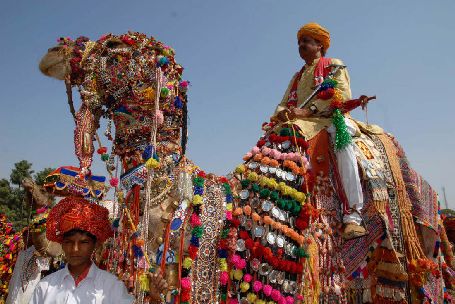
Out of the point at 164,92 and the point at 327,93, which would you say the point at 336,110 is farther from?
the point at 164,92

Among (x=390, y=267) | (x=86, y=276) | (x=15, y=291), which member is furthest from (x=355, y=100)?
(x=15, y=291)

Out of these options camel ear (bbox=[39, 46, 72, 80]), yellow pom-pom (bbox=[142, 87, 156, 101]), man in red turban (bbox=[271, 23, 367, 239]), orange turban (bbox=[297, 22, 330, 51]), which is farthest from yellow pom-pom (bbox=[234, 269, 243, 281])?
orange turban (bbox=[297, 22, 330, 51])

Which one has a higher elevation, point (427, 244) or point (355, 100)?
point (355, 100)

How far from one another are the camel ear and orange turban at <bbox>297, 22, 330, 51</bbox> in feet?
8.74

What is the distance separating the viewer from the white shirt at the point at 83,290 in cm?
271

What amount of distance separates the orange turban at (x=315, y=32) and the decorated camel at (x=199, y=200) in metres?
1.41

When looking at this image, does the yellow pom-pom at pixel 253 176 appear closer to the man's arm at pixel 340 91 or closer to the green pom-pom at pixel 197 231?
the green pom-pom at pixel 197 231

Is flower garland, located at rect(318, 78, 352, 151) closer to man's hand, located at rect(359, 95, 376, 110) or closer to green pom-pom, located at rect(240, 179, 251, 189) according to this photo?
man's hand, located at rect(359, 95, 376, 110)

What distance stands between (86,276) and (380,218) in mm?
2665

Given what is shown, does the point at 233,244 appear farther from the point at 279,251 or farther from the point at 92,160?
the point at 92,160

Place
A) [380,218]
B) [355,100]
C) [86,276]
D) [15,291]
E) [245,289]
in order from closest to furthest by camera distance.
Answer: [86,276] < [245,289] < [380,218] < [355,100] < [15,291]

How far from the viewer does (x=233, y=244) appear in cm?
304

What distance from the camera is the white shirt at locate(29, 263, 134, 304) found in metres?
2.71

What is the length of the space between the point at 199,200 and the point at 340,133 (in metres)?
1.58
